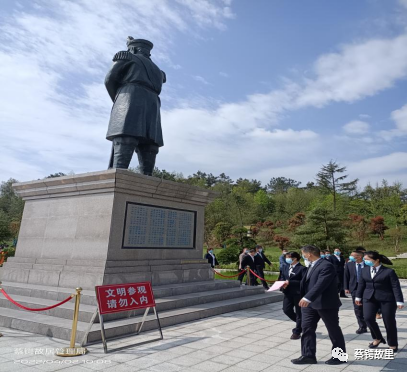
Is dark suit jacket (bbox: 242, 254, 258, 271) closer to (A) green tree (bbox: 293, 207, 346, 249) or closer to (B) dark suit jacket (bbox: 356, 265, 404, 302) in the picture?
(B) dark suit jacket (bbox: 356, 265, 404, 302)

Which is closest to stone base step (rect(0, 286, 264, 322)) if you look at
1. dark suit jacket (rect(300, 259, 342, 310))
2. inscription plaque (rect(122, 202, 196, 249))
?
inscription plaque (rect(122, 202, 196, 249))

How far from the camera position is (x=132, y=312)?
5277 mm

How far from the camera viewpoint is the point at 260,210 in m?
43.7

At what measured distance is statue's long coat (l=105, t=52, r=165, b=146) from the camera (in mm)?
7367

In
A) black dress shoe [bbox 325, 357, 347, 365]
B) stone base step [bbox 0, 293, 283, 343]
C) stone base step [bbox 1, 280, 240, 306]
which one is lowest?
black dress shoe [bbox 325, 357, 347, 365]

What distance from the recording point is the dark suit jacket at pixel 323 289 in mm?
3623

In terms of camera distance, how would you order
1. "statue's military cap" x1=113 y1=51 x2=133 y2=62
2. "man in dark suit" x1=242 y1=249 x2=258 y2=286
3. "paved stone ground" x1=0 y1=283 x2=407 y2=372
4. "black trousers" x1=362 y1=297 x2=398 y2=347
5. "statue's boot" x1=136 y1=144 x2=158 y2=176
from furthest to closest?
"man in dark suit" x1=242 y1=249 x2=258 y2=286
"statue's boot" x1=136 y1=144 x2=158 y2=176
"statue's military cap" x1=113 y1=51 x2=133 y2=62
"black trousers" x1=362 y1=297 x2=398 y2=347
"paved stone ground" x1=0 y1=283 x2=407 y2=372

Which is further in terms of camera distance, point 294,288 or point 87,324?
point 294,288

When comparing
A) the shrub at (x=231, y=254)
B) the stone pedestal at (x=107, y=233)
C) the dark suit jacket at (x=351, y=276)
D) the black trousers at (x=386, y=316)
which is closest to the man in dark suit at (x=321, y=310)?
the black trousers at (x=386, y=316)

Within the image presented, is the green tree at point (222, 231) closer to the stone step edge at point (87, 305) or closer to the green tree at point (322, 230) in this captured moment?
the green tree at point (322, 230)

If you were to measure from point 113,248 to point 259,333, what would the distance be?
303 cm

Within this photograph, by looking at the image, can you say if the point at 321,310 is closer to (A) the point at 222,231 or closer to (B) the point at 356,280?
(B) the point at 356,280

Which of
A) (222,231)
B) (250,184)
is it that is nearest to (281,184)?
(250,184)

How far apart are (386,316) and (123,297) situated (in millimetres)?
3396
